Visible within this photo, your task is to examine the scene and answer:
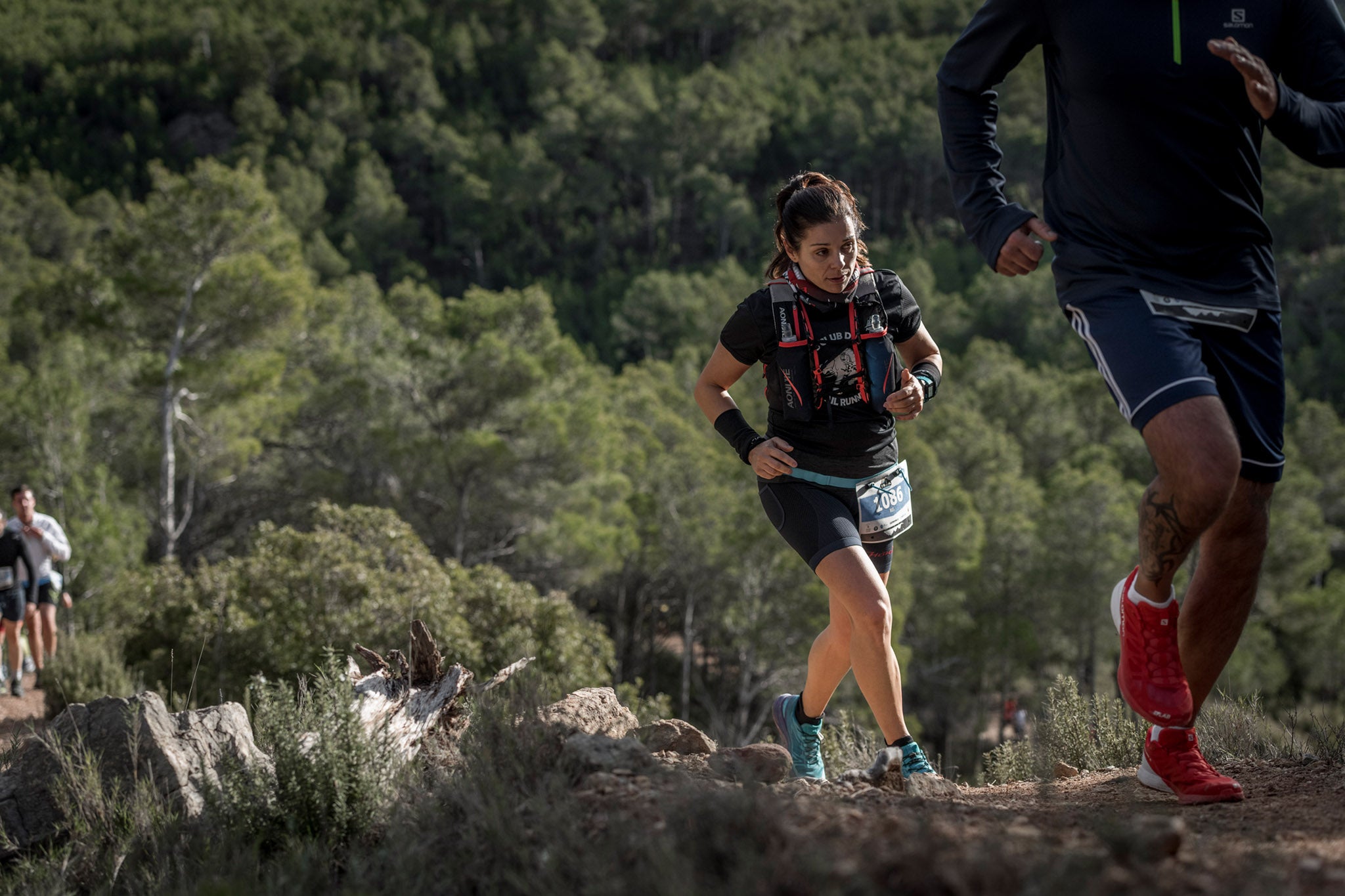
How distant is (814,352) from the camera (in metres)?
3.33

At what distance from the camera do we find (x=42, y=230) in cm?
5175

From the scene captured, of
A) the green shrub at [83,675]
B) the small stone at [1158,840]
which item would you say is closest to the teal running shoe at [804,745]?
the small stone at [1158,840]

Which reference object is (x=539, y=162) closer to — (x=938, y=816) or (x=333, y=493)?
(x=333, y=493)

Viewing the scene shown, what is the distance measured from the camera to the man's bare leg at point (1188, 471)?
241 centimetres

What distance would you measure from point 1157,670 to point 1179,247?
100 cm

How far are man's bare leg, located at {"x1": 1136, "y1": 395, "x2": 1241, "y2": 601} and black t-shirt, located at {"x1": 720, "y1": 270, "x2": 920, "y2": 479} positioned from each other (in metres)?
0.93

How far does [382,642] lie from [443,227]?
7749cm

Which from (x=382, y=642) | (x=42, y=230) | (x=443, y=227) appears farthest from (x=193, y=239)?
(x=443, y=227)

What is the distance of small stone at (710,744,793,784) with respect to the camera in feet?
9.30

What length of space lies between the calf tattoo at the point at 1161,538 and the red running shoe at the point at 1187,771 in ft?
1.46

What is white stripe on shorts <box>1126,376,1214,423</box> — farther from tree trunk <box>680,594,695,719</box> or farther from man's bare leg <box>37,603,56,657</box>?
tree trunk <box>680,594,695,719</box>

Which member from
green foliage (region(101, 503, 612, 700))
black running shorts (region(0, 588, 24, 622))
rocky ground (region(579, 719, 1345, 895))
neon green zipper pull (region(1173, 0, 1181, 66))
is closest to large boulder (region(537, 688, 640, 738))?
rocky ground (region(579, 719, 1345, 895))

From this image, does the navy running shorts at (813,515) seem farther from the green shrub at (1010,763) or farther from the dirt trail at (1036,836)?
the green shrub at (1010,763)

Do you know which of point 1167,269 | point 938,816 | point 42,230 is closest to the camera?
point 938,816
